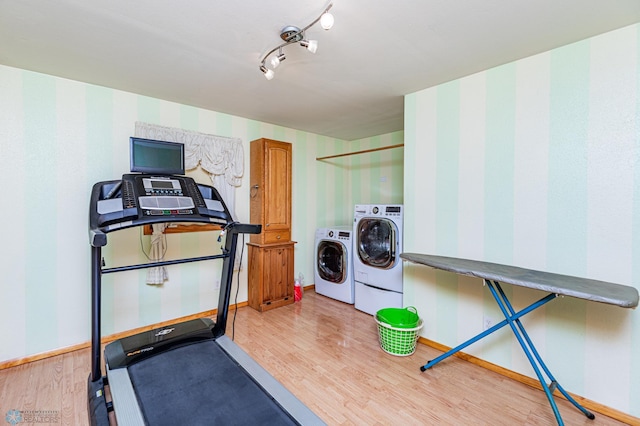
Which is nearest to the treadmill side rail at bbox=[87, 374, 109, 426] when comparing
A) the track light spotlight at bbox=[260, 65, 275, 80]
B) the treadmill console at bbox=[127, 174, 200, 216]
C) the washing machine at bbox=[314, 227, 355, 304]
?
the treadmill console at bbox=[127, 174, 200, 216]

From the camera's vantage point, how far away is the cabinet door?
138 inches

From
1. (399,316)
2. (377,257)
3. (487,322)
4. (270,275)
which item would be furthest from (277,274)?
(487,322)

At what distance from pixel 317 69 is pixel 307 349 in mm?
2445

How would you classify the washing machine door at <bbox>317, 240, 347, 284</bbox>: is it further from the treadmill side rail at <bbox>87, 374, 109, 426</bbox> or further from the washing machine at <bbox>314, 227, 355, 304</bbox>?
the treadmill side rail at <bbox>87, 374, 109, 426</bbox>

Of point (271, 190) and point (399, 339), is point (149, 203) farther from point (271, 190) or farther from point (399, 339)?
point (399, 339)

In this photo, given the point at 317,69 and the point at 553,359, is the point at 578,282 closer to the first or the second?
the point at 553,359

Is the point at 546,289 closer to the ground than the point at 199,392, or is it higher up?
higher up

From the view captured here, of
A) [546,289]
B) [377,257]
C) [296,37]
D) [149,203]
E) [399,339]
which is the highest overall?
[296,37]

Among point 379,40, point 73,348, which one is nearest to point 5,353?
point 73,348

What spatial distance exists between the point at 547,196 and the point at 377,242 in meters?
1.67

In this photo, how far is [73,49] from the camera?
1.96m

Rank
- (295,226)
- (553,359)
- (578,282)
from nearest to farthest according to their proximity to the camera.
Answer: (578,282) → (553,359) → (295,226)

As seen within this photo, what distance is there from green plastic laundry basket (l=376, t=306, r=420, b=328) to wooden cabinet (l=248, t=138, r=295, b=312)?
144 centimetres

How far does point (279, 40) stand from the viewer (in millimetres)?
1856
